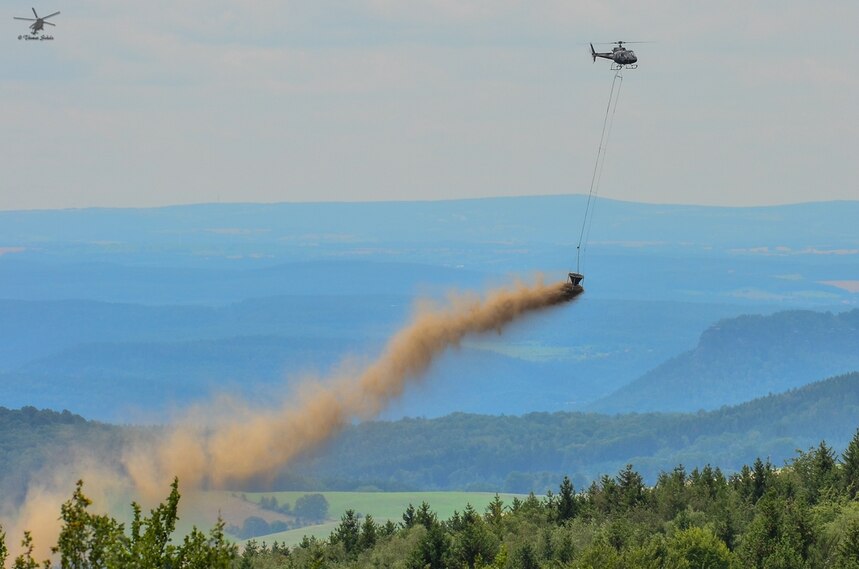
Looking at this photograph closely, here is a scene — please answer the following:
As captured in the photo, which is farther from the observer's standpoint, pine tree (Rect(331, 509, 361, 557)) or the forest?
pine tree (Rect(331, 509, 361, 557))

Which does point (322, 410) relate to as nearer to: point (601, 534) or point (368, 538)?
point (368, 538)

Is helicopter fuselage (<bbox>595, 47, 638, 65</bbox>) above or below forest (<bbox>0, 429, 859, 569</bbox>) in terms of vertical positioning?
above

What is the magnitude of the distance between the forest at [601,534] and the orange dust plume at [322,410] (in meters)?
12.8

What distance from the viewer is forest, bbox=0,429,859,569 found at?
193 feet

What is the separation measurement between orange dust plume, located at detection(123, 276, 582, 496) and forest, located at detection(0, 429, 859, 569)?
12761 mm

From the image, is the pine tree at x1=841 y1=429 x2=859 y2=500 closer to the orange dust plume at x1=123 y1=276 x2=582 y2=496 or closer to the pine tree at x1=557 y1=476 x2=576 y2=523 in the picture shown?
the pine tree at x1=557 y1=476 x2=576 y2=523

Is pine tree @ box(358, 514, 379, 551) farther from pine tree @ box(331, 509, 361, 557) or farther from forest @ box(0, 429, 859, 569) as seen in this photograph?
pine tree @ box(331, 509, 361, 557)

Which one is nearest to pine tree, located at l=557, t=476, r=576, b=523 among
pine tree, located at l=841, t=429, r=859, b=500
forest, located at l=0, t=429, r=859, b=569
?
forest, located at l=0, t=429, r=859, b=569

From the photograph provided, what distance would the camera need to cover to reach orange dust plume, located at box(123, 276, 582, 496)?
13983cm

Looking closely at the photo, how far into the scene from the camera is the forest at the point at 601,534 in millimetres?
58781

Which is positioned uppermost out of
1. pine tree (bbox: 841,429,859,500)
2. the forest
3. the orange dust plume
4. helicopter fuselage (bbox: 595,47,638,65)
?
helicopter fuselage (bbox: 595,47,638,65)

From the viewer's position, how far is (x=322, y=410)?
15850cm

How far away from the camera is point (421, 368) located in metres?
148

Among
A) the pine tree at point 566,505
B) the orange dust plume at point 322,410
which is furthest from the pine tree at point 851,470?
the orange dust plume at point 322,410
